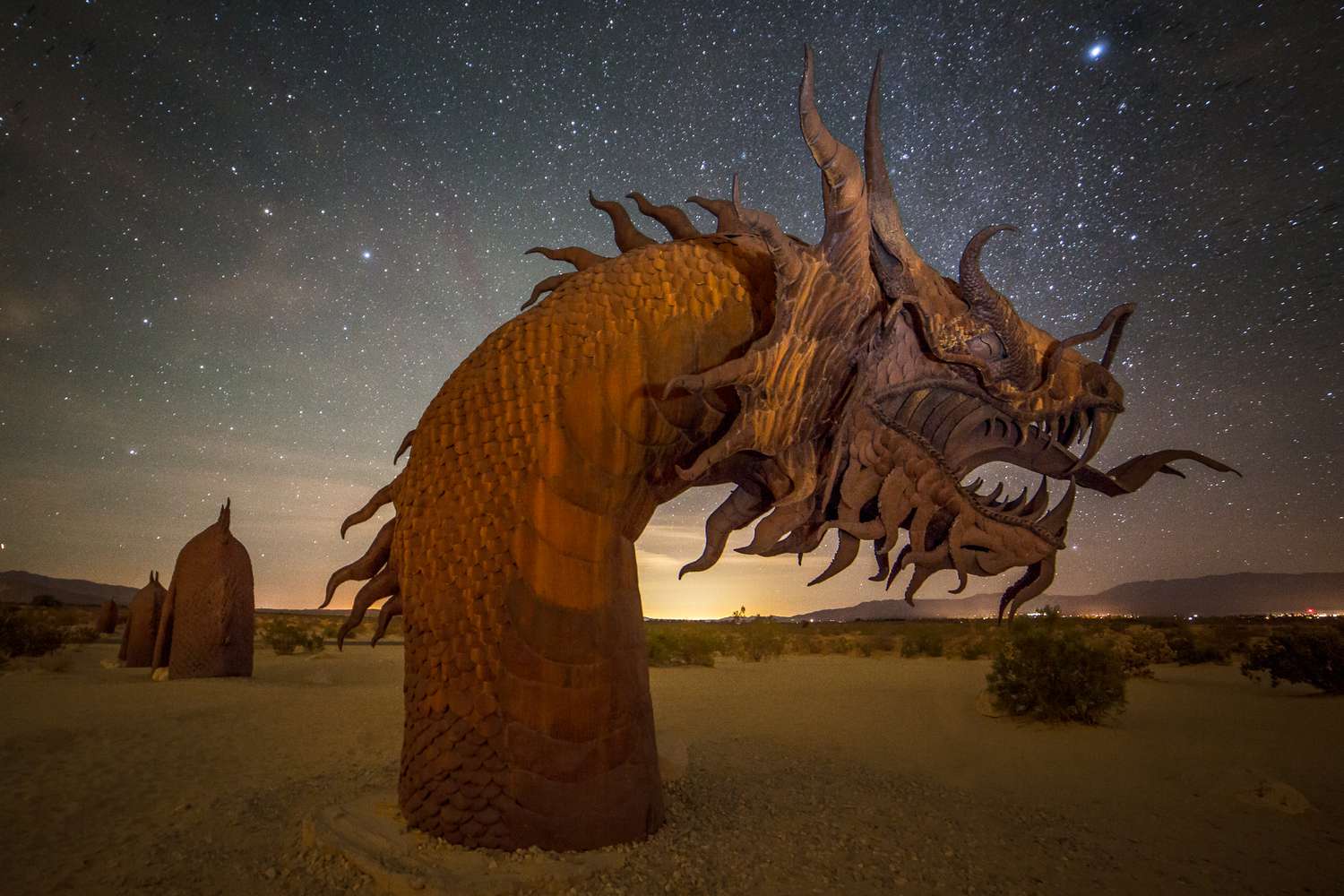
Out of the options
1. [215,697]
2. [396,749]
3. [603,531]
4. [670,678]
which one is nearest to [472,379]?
[603,531]

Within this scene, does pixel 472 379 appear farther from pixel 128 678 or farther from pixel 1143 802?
pixel 128 678

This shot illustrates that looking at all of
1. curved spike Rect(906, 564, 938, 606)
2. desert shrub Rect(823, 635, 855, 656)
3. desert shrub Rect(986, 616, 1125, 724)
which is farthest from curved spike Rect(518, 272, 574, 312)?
desert shrub Rect(823, 635, 855, 656)

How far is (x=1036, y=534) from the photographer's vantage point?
3867 mm

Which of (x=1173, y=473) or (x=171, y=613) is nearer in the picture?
(x=1173, y=473)

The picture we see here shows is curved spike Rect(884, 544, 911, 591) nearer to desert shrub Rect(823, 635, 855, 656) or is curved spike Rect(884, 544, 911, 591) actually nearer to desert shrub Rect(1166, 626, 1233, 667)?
desert shrub Rect(1166, 626, 1233, 667)

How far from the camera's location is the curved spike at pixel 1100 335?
387 centimetres

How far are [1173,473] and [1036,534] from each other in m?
0.89

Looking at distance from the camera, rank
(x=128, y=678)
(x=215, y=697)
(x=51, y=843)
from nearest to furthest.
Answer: (x=51, y=843) → (x=215, y=697) → (x=128, y=678)

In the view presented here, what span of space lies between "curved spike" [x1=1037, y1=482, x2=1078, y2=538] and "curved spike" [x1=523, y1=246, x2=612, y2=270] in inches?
119

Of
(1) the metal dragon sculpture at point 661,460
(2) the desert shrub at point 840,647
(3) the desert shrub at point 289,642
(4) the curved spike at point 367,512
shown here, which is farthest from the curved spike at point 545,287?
(2) the desert shrub at point 840,647

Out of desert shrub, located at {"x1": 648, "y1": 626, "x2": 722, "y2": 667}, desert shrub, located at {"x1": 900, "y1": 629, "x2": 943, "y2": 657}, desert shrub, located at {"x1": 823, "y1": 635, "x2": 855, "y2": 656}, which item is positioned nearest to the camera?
desert shrub, located at {"x1": 648, "y1": 626, "x2": 722, "y2": 667}

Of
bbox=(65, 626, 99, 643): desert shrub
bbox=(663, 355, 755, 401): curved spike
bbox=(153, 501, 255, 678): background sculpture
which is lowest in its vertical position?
bbox=(65, 626, 99, 643): desert shrub

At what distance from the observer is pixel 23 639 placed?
1762 centimetres

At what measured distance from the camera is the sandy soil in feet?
11.9
